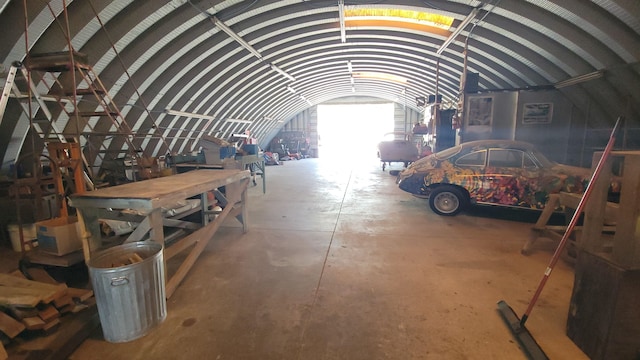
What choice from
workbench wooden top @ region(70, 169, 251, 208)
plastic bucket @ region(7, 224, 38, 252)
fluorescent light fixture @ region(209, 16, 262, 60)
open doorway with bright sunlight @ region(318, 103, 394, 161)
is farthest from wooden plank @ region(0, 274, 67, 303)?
open doorway with bright sunlight @ region(318, 103, 394, 161)

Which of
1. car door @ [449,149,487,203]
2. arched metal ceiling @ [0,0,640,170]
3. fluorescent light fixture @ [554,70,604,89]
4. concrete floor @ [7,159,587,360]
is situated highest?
arched metal ceiling @ [0,0,640,170]

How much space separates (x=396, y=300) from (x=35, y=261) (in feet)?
11.9

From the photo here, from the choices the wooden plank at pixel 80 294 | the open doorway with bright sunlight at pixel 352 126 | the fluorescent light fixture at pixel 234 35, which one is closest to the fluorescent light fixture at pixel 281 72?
the fluorescent light fixture at pixel 234 35

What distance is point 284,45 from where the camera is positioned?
871 cm

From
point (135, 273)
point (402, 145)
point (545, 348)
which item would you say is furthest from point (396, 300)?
point (402, 145)

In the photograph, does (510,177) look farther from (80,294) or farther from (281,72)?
(281,72)

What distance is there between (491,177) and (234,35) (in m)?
6.27

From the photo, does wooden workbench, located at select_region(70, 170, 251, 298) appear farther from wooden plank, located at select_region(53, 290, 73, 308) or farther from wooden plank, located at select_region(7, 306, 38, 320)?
wooden plank, located at select_region(7, 306, 38, 320)

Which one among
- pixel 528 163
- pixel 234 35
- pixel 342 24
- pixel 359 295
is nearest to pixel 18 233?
pixel 359 295

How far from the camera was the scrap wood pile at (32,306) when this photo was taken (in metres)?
2.21

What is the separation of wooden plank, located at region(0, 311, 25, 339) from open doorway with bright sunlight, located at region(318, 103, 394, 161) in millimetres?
19513

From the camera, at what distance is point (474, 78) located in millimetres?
7836

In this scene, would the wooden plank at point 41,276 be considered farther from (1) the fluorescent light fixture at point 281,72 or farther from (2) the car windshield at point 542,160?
(1) the fluorescent light fixture at point 281,72

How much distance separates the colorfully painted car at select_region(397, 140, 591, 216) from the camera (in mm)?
4941
